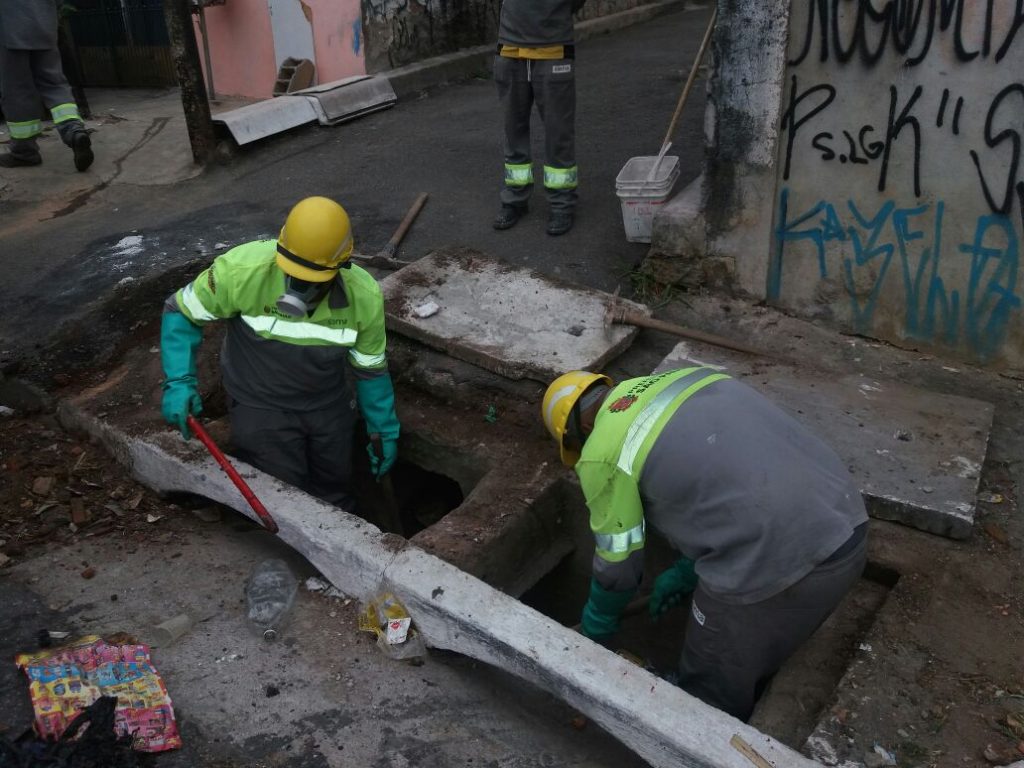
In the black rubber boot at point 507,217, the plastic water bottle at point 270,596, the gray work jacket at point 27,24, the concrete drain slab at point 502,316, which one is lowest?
the plastic water bottle at point 270,596

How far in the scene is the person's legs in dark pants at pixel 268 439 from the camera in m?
4.28

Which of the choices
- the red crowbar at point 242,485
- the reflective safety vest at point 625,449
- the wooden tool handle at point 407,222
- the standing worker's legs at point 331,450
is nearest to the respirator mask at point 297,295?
the red crowbar at point 242,485

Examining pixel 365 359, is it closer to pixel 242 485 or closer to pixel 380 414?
pixel 380 414

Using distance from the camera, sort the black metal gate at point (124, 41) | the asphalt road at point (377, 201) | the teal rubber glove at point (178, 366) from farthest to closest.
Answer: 1. the black metal gate at point (124, 41)
2. the asphalt road at point (377, 201)
3. the teal rubber glove at point (178, 366)

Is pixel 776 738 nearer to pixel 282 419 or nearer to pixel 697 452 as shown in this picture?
pixel 697 452

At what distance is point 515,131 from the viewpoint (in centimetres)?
577

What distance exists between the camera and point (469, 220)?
6.19 meters

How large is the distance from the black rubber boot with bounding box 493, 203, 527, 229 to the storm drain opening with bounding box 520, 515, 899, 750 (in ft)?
8.02

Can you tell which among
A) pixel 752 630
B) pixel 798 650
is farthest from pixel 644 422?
pixel 798 650

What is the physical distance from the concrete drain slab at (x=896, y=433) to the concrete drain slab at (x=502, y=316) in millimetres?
474

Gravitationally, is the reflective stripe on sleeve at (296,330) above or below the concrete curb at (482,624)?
above

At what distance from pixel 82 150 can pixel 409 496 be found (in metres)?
4.28

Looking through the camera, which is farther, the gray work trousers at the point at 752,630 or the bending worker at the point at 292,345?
the bending worker at the point at 292,345

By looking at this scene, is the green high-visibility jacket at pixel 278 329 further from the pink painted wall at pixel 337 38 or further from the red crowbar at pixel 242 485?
the pink painted wall at pixel 337 38
